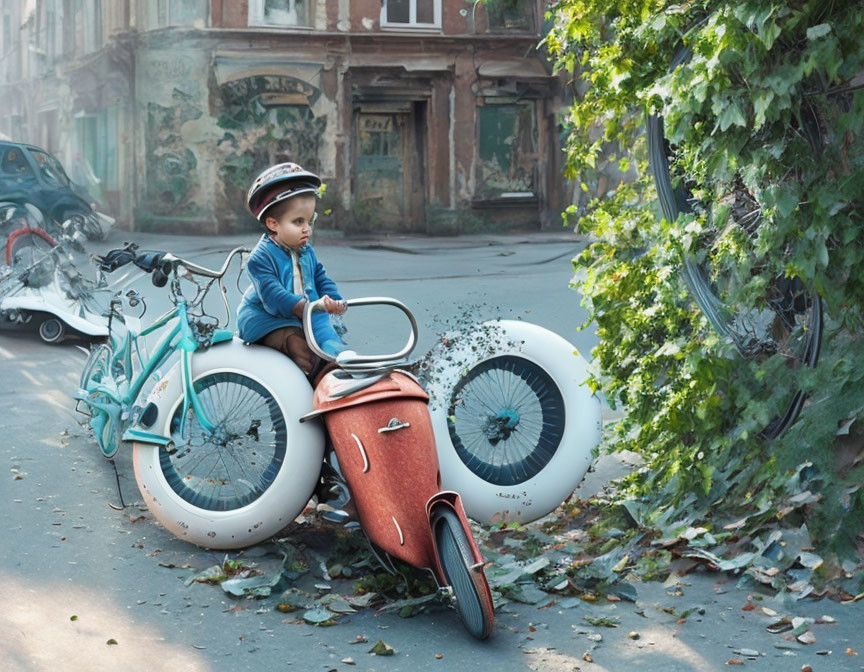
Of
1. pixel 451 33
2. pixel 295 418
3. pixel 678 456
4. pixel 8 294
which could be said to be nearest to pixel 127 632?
pixel 295 418

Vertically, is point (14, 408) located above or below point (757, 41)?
below

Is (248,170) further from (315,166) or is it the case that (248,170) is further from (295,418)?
(295,418)

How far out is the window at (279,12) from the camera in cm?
2417

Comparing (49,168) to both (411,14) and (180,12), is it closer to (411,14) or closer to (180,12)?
(180,12)

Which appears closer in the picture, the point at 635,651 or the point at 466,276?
the point at 635,651

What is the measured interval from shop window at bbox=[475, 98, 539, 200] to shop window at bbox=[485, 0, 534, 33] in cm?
142

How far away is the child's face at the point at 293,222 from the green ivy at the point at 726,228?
145 cm

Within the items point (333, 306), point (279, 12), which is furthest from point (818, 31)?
point (279, 12)

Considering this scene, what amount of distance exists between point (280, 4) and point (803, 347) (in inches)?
807

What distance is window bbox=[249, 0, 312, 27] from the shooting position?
24172 millimetres

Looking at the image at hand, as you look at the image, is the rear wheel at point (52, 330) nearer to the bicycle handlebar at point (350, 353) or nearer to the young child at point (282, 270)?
the young child at point (282, 270)

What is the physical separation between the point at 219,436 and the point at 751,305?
234 centimetres

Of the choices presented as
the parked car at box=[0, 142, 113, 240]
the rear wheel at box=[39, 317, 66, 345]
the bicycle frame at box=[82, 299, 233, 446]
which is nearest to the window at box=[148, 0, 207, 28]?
the parked car at box=[0, 142, 113, 240]

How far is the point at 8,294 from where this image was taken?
11141 mm
